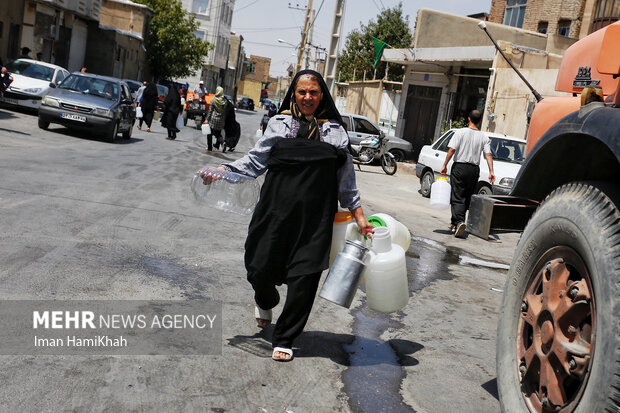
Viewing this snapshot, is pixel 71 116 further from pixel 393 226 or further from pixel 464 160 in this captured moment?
pixel 393 226

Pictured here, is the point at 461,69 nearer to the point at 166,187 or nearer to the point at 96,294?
the point at 166,187

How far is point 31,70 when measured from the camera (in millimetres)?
22156

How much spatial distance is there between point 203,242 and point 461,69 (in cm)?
2186

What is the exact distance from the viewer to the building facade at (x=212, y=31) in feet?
241

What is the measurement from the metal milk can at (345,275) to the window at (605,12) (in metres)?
28.2

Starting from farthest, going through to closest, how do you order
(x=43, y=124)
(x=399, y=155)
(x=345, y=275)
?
(x=399, y=155) → (x=43, y=124) → (x=345, y=275)

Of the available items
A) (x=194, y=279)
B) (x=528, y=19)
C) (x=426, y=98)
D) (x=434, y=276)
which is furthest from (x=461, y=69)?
(x=194, y=279)

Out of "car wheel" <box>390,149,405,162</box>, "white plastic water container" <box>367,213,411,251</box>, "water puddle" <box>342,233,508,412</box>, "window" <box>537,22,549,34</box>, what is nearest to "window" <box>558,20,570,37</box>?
"window" <box>537,22,549,34</box>

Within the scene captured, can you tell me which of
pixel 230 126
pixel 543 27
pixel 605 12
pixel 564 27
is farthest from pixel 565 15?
pixel 230 126

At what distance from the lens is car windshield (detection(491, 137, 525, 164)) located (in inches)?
583

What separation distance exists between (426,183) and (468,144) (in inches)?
252

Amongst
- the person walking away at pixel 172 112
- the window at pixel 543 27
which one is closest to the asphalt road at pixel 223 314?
the person walking away at pixel 172 112

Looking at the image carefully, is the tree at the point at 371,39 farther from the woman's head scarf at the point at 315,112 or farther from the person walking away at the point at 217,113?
the woman's head scarf at the point at 315,112

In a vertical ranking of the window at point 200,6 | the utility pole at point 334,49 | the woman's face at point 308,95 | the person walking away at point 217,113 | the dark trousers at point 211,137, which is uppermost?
the window at point 200,6
